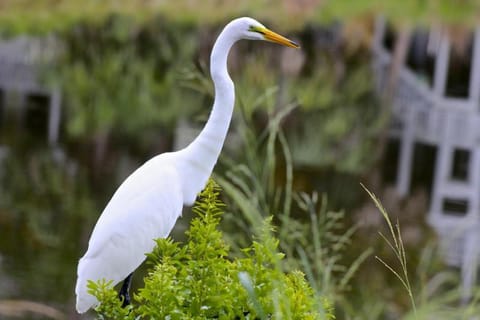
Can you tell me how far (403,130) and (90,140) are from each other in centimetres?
526

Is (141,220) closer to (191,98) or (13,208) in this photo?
(13,208)

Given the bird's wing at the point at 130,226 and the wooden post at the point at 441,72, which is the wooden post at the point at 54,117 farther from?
the bird's wing at the point at 130,226

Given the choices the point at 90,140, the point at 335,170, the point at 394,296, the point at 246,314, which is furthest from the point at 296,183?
the point at 246,314

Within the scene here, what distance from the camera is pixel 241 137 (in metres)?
5.52

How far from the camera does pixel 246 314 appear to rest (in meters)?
2.47

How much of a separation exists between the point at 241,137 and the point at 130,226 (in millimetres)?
2516

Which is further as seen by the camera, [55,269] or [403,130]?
[403,130]

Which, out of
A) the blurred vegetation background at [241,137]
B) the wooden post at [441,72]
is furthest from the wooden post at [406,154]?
the wooden post at [441,72]

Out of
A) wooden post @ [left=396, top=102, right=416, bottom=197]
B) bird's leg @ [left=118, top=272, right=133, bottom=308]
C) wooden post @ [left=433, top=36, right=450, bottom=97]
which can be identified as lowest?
wooden post @ [left=396, top=102, right=416, bottom=197]

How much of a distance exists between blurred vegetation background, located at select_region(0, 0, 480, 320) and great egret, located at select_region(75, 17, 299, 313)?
165mm

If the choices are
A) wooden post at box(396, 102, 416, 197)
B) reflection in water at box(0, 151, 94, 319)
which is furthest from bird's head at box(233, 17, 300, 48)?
wooden post at box(396, 102, 416, 197)

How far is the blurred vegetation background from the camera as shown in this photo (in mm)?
4558

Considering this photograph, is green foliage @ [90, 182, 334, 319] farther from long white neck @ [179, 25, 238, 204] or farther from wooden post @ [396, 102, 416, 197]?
wooden post @ [396, 102, 416, 197]

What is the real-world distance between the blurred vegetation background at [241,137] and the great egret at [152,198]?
165 millimetres
